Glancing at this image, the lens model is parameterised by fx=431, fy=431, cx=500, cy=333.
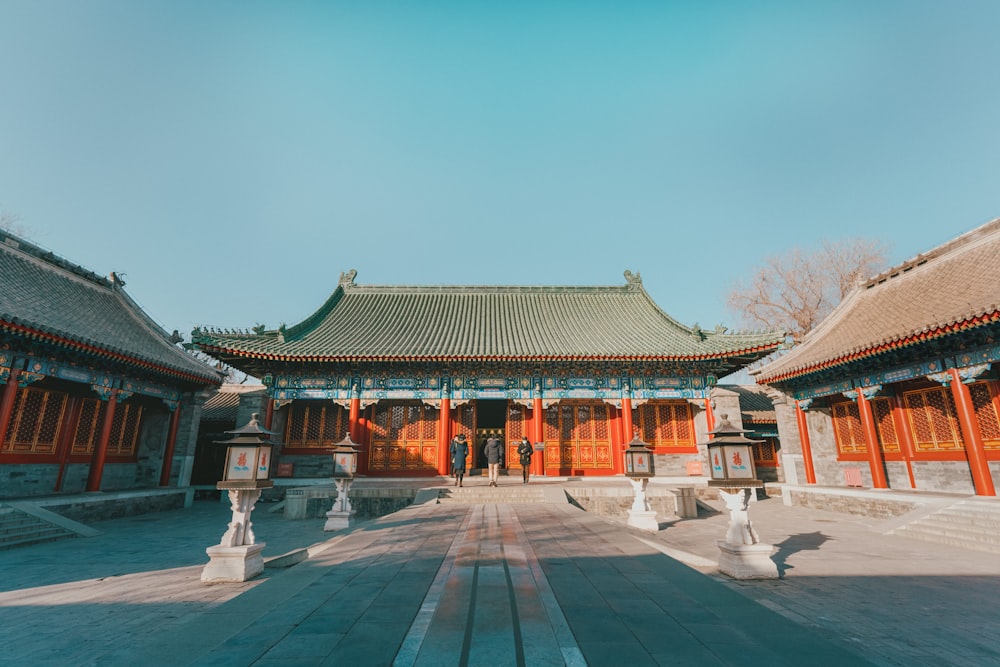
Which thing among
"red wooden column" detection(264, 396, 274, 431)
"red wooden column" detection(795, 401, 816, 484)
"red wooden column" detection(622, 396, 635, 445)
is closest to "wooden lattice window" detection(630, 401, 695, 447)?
"red wooden column" detection(622, 396, 635, 445)

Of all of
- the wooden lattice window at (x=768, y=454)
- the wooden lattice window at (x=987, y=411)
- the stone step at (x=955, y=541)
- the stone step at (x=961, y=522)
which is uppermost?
the wooden lattice window at (x=987, y=411)

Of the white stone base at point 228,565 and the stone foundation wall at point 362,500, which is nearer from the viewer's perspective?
the white stone base at point 228,565

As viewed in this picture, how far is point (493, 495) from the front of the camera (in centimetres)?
1152

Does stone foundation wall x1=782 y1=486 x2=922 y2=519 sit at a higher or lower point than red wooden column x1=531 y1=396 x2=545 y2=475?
lower

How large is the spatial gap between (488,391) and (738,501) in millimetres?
10634

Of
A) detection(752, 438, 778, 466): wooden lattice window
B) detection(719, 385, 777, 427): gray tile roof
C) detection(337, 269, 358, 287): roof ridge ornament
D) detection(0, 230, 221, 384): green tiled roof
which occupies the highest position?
detection(337, 269, 358, 287): roof ridge ornament

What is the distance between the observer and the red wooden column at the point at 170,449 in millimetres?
13820

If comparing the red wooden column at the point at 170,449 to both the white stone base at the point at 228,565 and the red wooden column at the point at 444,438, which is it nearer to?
the red wooden column at the point at 444,438

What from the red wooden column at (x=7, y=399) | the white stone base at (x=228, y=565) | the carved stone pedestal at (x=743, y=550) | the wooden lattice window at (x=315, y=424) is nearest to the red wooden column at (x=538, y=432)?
the wooden lattice window at (x=315, y=424)

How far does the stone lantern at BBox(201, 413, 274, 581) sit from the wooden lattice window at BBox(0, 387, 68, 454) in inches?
360

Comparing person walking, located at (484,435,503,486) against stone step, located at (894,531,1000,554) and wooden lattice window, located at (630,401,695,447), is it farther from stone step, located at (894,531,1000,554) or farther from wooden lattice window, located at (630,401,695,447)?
stone step, located at (894,531,1000,554)

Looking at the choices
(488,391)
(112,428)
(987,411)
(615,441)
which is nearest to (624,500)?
(615,441)

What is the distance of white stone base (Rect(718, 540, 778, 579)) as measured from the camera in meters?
5.27

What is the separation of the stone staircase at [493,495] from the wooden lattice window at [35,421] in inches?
411
